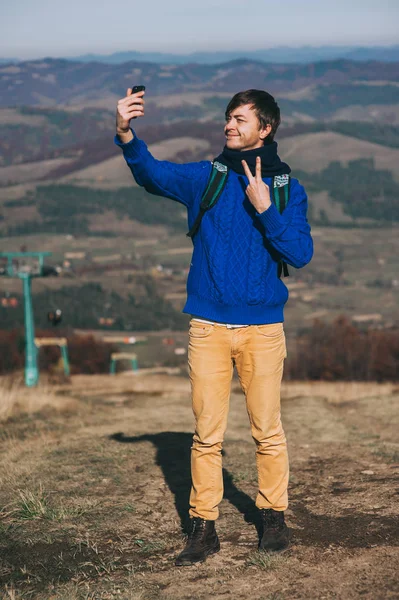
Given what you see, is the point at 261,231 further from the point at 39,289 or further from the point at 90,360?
the point at 39,289

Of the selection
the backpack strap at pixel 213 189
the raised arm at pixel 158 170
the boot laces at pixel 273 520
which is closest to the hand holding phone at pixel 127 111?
the raised arm at pixel 158 170

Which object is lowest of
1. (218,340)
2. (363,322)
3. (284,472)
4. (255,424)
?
(363,322)

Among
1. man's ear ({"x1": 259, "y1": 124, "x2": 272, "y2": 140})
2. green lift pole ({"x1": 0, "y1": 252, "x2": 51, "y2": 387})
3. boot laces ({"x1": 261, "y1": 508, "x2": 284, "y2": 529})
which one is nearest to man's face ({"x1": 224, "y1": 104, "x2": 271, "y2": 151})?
man's ear ({"x1": 259, "y1": 124, "x2": 272, "y2": 140})

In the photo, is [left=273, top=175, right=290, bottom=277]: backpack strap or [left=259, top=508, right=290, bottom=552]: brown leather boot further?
[left=259, top=508, right=290, bottom=552]: brown leather boot

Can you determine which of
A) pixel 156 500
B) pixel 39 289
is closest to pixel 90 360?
pixel 39 289

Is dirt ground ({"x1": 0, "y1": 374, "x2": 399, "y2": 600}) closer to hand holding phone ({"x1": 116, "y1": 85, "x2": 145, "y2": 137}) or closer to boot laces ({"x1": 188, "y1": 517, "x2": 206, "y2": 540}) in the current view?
boot laces ({"x1": 188, "y1": 517, "x2": 206, "y2": 540})

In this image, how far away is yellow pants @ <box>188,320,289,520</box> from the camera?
515 centimetres

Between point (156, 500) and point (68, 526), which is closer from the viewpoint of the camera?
point (68, 526)

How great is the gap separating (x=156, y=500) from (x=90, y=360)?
279 feet

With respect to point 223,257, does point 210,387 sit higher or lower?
lower

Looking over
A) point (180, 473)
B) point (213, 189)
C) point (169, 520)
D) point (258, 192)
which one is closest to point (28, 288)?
point (180, 473)

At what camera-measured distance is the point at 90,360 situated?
9094 cm

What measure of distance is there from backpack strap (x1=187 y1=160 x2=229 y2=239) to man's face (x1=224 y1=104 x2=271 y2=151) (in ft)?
0.53

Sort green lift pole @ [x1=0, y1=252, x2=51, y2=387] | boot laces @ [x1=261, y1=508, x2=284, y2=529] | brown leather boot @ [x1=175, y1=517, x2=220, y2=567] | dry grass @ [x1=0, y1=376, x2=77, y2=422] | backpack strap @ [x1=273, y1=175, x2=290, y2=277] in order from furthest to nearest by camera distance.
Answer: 1. green lift pole @ [x1=0, y1=252, x2=51, y2=387]
2. dry grass @ [x1=0, y1=376, x2=77, y2=422]
3. boot laces @ [x1=261, y1=508, x2=284, y2=529]
4. brown leather boot @ [x1=175, y1=517, x2=220, y2=567]
5. backpack strap @ [x1=273, y1=175, x2=290, y2=277]
